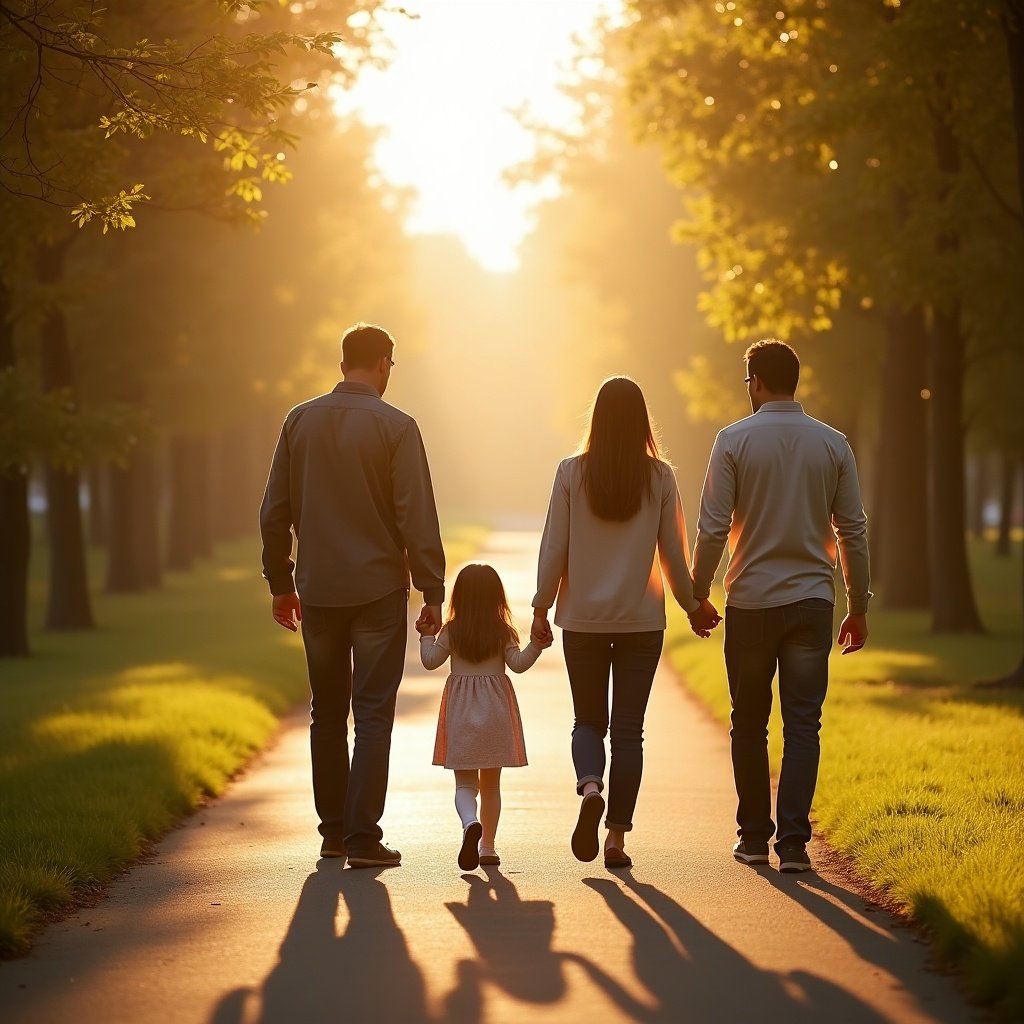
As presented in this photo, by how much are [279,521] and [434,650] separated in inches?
35.5

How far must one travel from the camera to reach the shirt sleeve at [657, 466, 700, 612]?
7.65 metres

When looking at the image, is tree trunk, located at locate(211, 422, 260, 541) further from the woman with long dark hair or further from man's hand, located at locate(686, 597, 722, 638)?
man's hand, located at locate(686, 597, 722, 638)

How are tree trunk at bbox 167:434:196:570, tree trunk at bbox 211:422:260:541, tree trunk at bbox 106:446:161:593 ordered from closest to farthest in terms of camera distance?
tree trunk at bbox 106:446:161:593 < tree trunk at bbox 167:434:196:570 < tree trunk at bbox 211:422:260:541

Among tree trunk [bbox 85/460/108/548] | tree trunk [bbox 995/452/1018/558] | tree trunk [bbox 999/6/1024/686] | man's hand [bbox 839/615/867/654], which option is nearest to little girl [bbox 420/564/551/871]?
man's hand [bbox 839/615/867/654]

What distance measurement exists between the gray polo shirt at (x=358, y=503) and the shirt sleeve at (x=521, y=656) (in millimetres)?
411

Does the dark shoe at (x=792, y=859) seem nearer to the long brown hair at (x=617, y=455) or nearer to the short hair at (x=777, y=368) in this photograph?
the long brown hair at (x=617, y=455)

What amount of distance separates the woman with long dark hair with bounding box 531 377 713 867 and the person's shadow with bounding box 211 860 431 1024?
1.22 meters

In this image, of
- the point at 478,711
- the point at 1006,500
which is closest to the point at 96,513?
the point at 1006,500

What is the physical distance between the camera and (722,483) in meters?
7.66

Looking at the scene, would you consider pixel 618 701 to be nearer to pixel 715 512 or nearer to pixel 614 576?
pixel 614 576

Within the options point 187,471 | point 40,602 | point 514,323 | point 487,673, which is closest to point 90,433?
point 487,673

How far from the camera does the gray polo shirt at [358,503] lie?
7613 millimetres

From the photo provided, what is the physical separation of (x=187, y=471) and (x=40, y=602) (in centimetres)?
507

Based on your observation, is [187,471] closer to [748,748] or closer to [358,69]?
[358,69]
